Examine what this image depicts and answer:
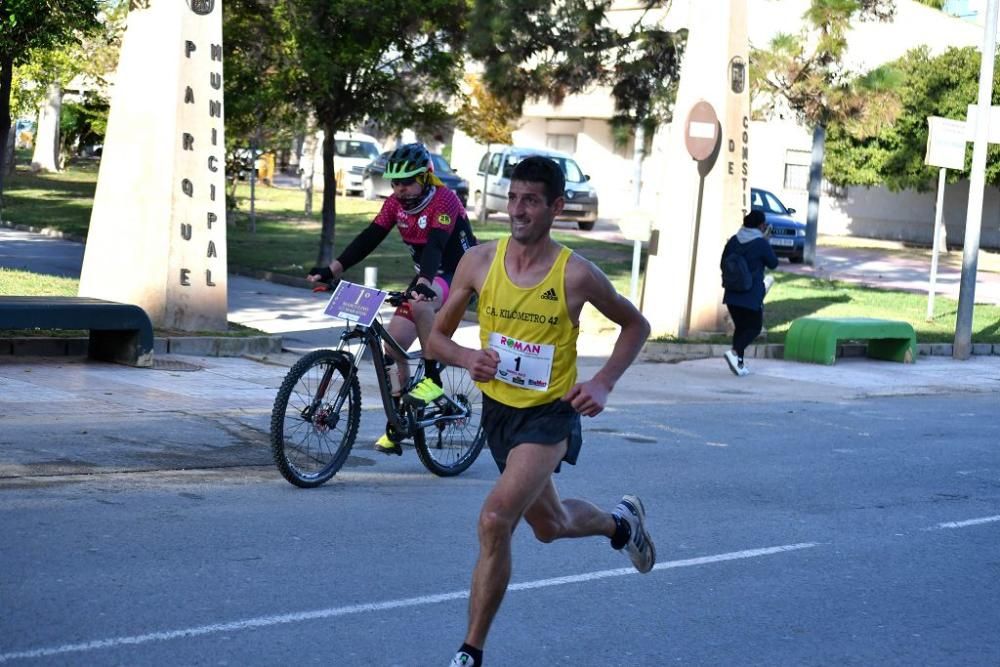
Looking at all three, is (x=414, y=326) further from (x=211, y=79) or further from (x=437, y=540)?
(x=211, y=79)

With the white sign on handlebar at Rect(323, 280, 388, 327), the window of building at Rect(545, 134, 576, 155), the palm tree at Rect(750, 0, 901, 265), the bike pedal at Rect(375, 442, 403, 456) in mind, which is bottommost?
the bike pedal at Rect(375, 442, 403, 456)

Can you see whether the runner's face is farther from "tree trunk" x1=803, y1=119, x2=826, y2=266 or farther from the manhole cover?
"tree trunk" x1=803, y1=119, x2=826, y2=266

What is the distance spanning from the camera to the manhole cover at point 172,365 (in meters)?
13.1

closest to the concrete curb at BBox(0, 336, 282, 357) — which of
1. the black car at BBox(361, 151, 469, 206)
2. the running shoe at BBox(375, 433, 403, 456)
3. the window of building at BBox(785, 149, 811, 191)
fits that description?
the running shoe at BBox(375, 433, 403, 456)

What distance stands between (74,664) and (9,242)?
836 inches

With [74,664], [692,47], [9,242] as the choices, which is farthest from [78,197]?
[74,664]

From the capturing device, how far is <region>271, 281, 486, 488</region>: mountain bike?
839 centimetres

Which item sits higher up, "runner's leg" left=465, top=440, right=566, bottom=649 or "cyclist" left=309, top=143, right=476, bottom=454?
"cyclist" left=309, top=143, right=476, bottom=454

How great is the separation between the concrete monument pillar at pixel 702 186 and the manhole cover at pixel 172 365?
755cm

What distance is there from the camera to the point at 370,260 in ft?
88.4

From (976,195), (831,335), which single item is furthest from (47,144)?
(831,335)

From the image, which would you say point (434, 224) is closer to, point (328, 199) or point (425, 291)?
point (425, 291)

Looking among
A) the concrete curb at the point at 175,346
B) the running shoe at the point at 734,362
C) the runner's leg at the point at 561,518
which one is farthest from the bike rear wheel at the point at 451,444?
the running shoe at the point at 734,362

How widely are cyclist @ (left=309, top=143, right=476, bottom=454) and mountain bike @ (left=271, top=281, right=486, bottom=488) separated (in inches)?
4.3
